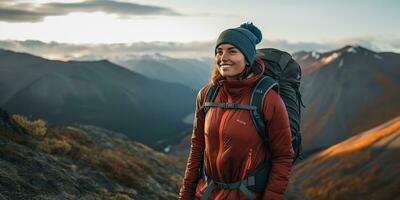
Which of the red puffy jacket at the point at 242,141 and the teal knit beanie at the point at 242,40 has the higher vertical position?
the teal knit beanie at the point at 242,40

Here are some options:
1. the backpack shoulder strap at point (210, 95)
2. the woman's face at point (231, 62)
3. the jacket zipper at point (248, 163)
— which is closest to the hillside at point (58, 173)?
the backpack shoulder strap at point (210, 95)

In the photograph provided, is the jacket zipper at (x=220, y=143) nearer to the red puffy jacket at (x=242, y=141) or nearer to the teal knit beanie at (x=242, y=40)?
the red puffy jacket at (x=242, y=141)

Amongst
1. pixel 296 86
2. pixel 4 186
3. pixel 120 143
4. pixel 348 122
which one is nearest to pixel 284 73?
pixel 296 86

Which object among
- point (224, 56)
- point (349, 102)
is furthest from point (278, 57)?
point (349, 102)

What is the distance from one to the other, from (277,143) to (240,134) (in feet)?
1.48

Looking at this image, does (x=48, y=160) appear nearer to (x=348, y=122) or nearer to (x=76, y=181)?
(x=76, y=181)

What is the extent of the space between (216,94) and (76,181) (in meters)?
8.23

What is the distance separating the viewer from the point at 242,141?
526 cm

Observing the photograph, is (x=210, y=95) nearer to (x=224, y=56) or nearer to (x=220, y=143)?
(x=224, y=56)

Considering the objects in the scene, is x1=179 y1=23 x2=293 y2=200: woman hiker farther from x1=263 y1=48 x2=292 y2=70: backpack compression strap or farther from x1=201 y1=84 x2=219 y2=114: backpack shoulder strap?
x1=263 y1=48 x2=292 y2=70: backpack compression strap

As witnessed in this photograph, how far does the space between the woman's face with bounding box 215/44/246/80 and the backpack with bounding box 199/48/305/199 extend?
0.30 metres

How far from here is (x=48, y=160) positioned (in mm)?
13227

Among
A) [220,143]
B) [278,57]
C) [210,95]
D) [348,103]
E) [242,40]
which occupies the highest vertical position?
[242,40]

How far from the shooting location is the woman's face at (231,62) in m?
5.45
